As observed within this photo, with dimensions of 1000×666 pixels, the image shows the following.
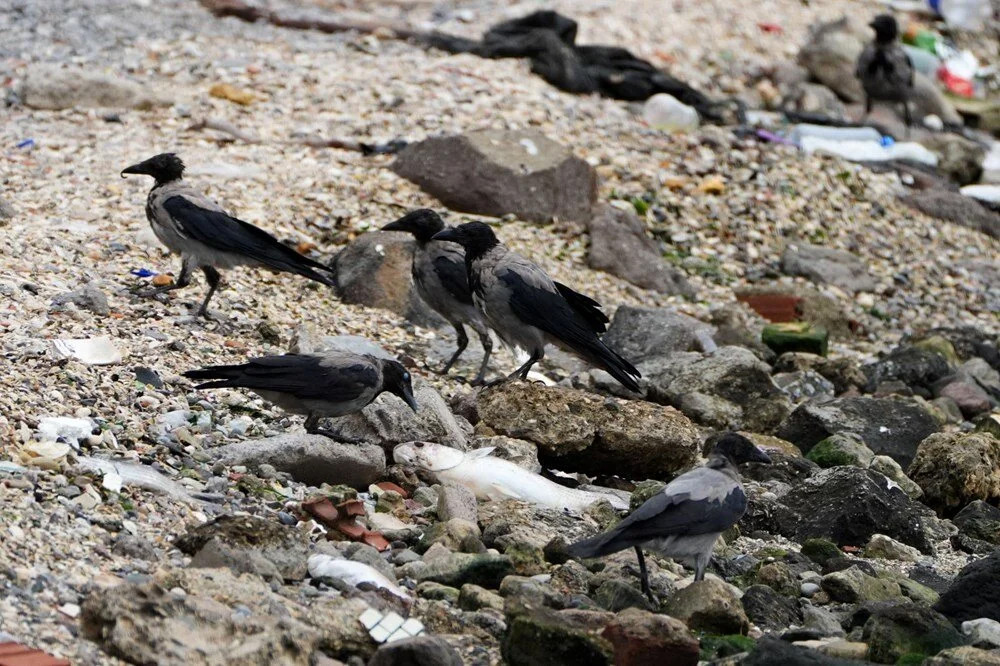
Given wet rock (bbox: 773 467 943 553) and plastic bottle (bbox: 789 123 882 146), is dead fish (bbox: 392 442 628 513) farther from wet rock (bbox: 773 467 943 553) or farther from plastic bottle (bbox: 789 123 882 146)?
plastic bottle (bbox: 789 123 882 146)

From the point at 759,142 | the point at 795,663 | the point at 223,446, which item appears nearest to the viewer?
the point at 795,663

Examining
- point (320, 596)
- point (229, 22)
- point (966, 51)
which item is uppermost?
point (320, 596)

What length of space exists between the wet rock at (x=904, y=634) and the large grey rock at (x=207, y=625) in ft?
6.70

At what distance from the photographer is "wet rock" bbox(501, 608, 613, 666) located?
18.2 feet

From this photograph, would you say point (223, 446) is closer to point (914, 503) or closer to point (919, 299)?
point (914, 503)

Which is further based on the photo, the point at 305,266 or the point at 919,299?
the point at 919,299

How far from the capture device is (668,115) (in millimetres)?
15578

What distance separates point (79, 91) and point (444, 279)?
5.32 meters

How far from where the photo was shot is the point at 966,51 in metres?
22.3

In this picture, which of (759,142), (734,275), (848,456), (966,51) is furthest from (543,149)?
(966,51)

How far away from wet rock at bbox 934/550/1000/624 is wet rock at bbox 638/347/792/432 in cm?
320

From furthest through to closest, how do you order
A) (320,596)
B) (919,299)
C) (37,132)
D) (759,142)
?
(759,142), (919,299), (37,132), (320,596)

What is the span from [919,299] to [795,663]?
9.29 m

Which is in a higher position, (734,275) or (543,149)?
(543,149)
